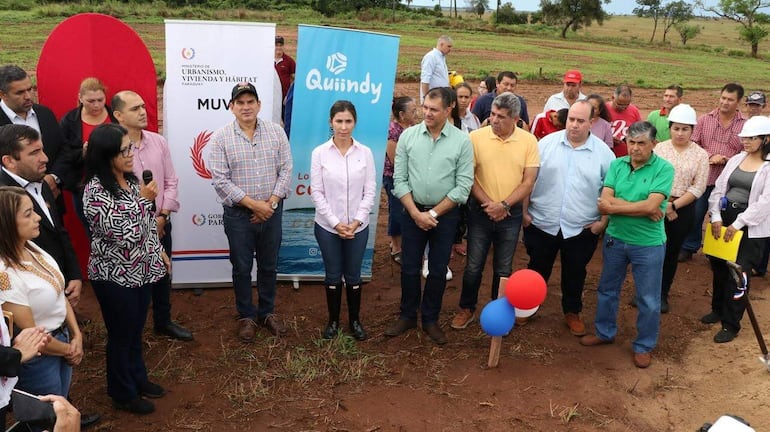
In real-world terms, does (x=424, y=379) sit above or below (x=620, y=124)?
below

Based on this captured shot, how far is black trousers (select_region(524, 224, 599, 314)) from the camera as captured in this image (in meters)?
5.09

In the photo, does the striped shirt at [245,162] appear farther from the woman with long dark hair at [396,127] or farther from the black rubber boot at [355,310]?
the woman with long dark hair at [396,127]

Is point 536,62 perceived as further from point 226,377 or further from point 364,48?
point 226,377

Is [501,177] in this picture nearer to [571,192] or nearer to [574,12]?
[571,192]

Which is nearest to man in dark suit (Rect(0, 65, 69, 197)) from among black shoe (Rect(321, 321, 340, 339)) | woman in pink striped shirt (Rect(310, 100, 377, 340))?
woman in pink striped shirt (Rect(310, 100, 377, 340))

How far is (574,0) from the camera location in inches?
1966

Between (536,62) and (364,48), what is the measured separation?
78.0 ft

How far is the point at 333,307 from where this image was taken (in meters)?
5.12

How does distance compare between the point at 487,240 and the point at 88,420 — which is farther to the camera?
the point at 487,240

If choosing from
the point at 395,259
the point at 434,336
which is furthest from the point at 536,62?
the point at 434,336

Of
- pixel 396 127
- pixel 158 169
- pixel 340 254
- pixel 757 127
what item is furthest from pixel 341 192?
pixel 757 127

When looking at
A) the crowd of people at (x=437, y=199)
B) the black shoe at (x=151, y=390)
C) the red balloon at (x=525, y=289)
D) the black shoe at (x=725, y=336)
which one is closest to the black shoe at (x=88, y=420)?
the crowd of people at (x=437, y=199)

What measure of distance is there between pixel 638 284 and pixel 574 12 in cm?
5091

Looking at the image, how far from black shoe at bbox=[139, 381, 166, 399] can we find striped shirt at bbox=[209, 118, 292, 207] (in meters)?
1.43
